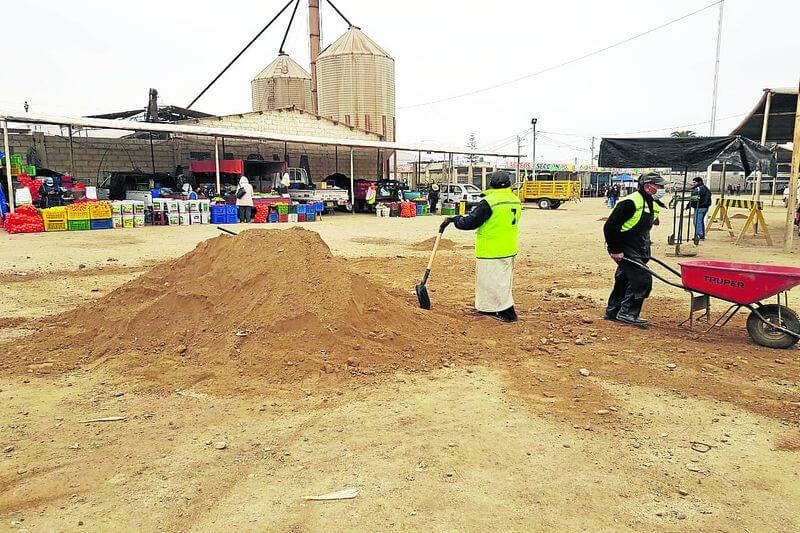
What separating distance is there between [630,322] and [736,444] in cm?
294

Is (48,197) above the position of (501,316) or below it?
above

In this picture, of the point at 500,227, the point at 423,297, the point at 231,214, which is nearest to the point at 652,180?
the point at 500,227

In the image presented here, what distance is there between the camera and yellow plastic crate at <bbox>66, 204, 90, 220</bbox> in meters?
16.9

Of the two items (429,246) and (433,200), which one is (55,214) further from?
(433,200)

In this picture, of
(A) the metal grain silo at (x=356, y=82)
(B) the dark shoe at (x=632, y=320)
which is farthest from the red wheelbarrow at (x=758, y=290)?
(A) the metal grain silo at (x=356, y=82)

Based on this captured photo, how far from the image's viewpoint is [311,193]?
78.0 feet

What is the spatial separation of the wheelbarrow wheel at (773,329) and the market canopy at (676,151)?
7.10 meters

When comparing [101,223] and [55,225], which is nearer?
[55,225]

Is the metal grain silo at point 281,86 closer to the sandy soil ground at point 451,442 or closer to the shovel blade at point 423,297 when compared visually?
the shovel blade at point 423,297

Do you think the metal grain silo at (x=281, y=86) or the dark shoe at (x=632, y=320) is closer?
the dark shoe at (x=632, y=320)

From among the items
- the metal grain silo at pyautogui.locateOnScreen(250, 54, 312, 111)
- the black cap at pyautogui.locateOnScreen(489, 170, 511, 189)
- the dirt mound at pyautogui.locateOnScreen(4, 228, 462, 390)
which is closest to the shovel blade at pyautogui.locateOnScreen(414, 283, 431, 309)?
the dirt mound at pyautogui.locateOnScreen(4, 228, 462, 390)

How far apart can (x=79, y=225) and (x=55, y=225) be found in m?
0.61

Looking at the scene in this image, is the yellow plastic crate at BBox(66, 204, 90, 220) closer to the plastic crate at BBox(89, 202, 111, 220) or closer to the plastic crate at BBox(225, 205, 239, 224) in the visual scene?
the plastic crate at BBox(89, 202, 111, 220)

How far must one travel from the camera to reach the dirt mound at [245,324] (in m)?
4.96
